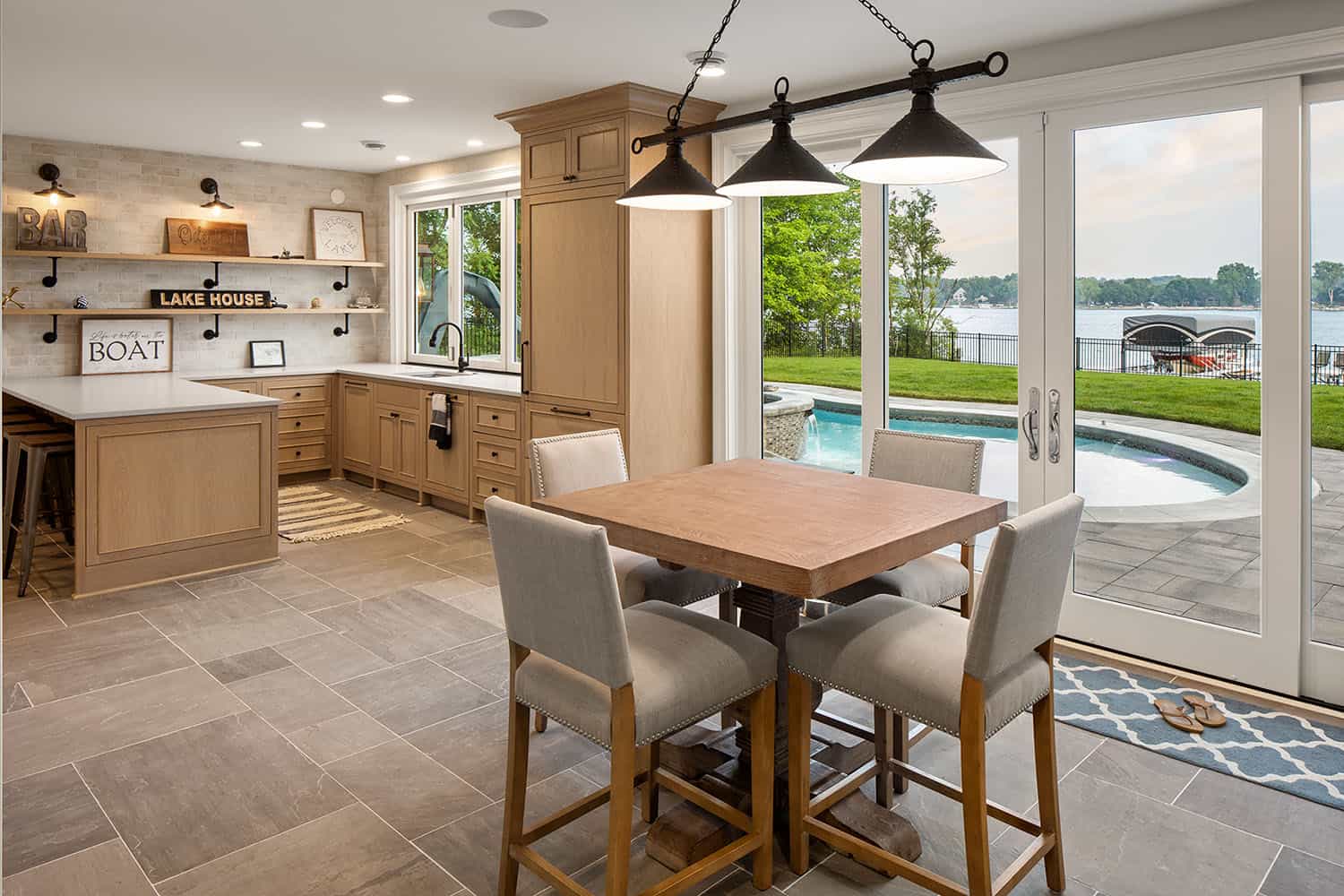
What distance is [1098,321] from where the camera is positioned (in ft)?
12.4

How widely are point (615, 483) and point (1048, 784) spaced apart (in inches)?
64.5

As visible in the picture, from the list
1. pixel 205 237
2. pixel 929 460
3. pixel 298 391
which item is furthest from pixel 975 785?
pixel 205 237

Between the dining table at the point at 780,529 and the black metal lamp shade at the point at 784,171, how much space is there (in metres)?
0.89

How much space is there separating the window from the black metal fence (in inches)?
113

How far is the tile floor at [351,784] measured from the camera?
2.34 m

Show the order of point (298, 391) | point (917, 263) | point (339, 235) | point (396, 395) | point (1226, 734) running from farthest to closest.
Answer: point (339, 235), point (298, 391), point (396, 395), point (917, 263), point (1226, 734)

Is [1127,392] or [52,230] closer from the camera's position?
[1127,392]

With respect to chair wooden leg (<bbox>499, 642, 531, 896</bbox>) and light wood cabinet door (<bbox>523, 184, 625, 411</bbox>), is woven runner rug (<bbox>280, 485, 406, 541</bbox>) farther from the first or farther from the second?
chair wooden leg (<bbox>499, 642, 531, 896</bbox>)

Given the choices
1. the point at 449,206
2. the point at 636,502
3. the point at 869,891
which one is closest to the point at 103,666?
the point at 636,502

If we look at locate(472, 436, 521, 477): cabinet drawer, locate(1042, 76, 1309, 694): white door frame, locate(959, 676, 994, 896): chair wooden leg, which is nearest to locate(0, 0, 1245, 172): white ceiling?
locate(1042, 76, 1309, 694): white door frame

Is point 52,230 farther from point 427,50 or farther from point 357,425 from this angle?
point 427,50

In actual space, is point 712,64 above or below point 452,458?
above

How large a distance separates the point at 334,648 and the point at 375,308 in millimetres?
4503

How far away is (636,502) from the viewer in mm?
2705
